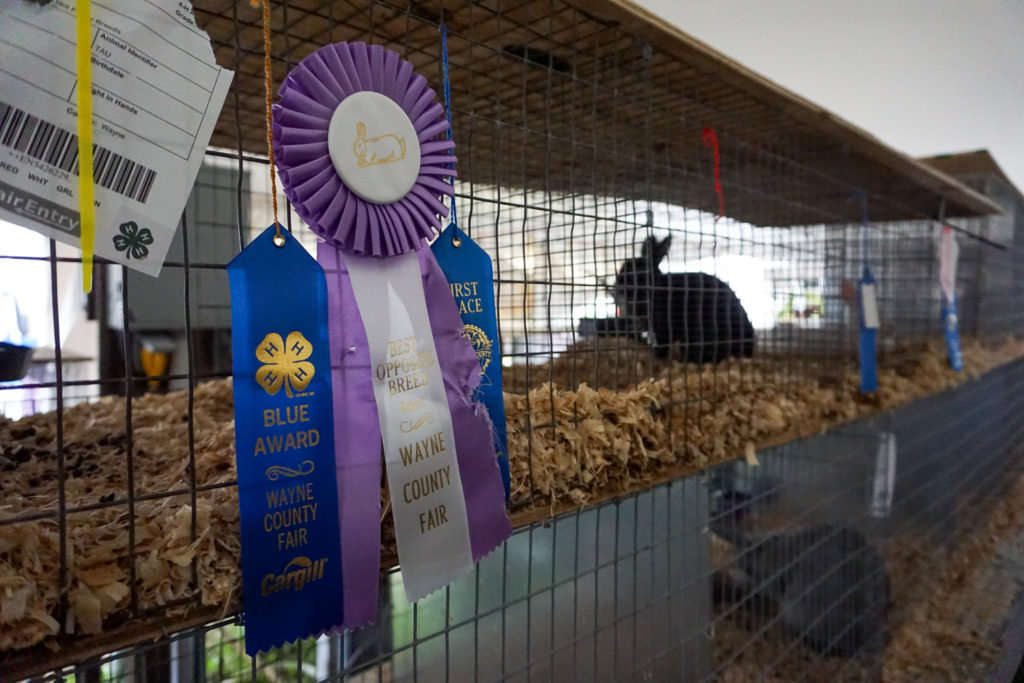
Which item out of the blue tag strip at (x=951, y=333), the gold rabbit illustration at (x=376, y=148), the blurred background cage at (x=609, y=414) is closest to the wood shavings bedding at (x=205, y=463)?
the blurred background cage at (x=609, y=414)

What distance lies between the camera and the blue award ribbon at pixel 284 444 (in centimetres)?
49

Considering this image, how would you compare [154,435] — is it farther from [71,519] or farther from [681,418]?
[681,418]

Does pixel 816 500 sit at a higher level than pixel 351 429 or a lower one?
lower

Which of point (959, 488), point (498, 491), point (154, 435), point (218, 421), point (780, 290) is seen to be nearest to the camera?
point (498, 491)

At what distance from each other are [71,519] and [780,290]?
4.88 ft

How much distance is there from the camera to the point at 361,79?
21.9 inches

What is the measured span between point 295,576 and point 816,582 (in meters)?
1.59

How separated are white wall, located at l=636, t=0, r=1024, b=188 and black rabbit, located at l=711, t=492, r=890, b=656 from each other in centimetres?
158

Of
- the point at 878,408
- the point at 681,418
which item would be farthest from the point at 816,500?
the point at 681,418

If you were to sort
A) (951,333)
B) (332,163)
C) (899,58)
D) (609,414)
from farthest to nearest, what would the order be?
(899,58), (951,333), (609,414), (332,163)

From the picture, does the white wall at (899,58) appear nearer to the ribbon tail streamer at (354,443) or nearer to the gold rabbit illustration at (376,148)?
the gold rabbit illustration at (376,148)

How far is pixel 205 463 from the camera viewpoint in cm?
74

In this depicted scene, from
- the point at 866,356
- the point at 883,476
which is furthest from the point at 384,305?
the point at 883,476

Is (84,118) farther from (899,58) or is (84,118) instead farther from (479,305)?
(899,58)
